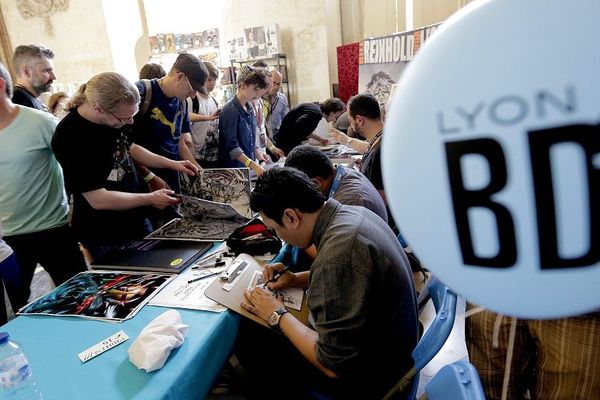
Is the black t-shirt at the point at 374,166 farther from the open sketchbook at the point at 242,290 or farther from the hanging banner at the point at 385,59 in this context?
the hanging banner at the point at 385,59

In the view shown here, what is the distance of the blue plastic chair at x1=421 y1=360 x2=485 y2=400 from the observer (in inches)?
28.4

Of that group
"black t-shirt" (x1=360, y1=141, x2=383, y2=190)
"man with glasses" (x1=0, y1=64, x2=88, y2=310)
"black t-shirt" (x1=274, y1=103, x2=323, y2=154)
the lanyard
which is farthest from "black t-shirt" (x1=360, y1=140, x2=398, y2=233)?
"man with glasses" (x1=0, y1=64, x2=88, y2=310)

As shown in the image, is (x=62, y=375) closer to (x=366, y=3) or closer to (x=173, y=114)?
(x=173, y=114)

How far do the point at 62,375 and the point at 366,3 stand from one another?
612cm

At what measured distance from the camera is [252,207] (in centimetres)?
116

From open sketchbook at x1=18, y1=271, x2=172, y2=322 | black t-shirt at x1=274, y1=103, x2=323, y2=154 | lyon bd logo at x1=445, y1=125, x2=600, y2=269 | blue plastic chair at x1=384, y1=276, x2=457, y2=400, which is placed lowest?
blue plastic chair at x1=384, y1=276, x2=457, y2=400

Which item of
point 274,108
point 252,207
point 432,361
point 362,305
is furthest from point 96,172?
point 274,108

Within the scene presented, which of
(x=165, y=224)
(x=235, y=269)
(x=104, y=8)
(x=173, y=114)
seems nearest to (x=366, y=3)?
(x=104, y=8)

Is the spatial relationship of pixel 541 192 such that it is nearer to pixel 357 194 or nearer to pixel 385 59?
pixel 357 194

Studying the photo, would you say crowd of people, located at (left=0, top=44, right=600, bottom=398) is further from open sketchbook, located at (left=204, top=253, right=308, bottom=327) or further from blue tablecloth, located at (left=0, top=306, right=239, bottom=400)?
blue tablecloth, located at (left=0, top=306, right=239, bottom=400)

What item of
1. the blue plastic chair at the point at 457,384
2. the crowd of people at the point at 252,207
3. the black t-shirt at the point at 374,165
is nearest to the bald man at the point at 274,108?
the crowd of people at the point at 252,207

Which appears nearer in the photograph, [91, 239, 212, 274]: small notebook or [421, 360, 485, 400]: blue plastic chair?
→ [421, 360, 485, 400]: blue plastic chair

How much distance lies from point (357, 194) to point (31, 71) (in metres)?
2.14

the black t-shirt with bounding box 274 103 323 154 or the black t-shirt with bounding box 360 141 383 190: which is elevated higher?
the black t-shirt with bounding box 274 103 323 154
